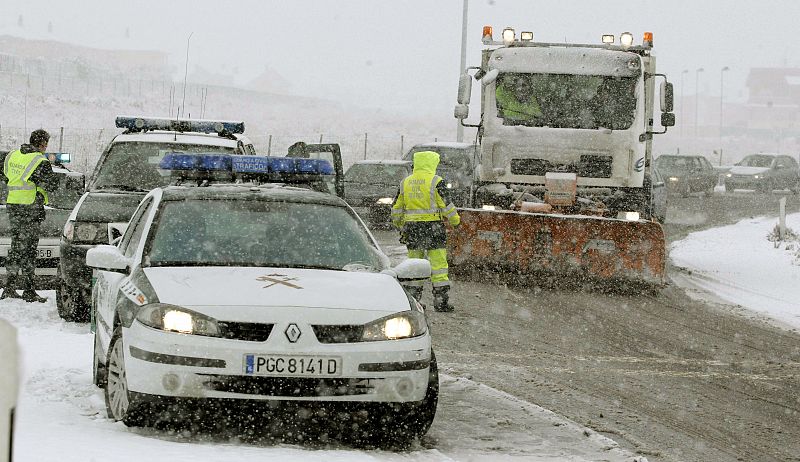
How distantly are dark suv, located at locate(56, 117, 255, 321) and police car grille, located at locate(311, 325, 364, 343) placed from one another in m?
4.24

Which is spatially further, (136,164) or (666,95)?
(666,95)

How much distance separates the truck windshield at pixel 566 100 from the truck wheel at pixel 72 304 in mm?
7272

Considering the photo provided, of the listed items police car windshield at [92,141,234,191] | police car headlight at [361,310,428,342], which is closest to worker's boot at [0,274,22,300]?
police car windshield at [92,141,234,191]

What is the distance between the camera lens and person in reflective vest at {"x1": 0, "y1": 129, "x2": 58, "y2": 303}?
39.5 feet

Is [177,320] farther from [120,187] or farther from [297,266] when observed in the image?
[120,187]

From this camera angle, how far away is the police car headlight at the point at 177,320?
19.9 feet

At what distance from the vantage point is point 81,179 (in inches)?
440

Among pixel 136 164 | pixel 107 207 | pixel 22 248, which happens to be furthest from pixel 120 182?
pixel 22 248

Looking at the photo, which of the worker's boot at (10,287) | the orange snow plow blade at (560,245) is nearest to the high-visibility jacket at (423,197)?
the orange snow plow blade at (560,245)

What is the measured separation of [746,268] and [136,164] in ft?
39.1

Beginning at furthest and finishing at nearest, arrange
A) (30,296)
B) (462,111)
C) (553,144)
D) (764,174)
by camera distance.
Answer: (764,174)
(462,111)
(553,144)
(30,296)

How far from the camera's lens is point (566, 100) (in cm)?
1636

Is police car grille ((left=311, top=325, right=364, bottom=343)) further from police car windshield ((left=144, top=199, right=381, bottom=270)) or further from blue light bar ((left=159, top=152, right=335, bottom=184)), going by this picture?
blue light bar ((left=159, top=152, right=335, bottom=184))

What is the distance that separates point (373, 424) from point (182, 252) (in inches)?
62.2
